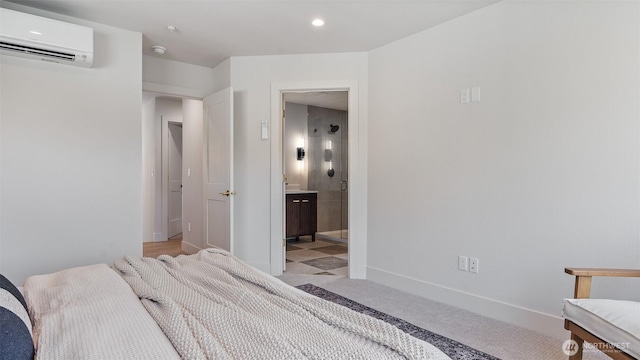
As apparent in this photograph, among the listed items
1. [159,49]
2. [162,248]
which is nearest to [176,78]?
[159,49]

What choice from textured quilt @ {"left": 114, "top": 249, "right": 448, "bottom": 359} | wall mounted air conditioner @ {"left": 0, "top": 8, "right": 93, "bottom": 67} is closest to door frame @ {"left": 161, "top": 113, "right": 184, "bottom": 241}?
wall mounted air conditioner @ {"left": 0, "top": 8, "right": 93, "bottom": 67}

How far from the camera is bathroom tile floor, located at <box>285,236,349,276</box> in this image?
4258 millimetres

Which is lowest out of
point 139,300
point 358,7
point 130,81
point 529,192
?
point 139,300

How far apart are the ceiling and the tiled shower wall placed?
2.80 m

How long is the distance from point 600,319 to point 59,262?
3544 millimetres

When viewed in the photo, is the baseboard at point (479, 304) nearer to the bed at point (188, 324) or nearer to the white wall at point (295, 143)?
the bed at point (188, 324)

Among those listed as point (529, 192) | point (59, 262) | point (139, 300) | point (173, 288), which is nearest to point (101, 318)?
point (139, 300)

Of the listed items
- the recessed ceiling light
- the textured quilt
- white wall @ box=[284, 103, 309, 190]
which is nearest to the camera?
the textured quilt

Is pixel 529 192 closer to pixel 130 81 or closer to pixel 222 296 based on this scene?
pixel 222 296

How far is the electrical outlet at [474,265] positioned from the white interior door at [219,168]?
7.58ft

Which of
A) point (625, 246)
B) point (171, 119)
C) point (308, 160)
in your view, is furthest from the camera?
point (308, 160)

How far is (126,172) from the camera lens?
326 centimetres

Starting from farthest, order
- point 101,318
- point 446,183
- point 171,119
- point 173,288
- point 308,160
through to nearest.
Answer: point 308,160 → point 171,119 → point 446,183 → point 173,288 → point 101,318

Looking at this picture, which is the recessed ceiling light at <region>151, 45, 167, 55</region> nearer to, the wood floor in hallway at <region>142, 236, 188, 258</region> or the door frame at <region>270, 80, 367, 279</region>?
the door frame at <region>270, 80, 367, 279</region>
